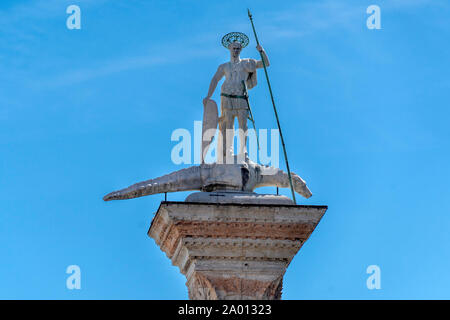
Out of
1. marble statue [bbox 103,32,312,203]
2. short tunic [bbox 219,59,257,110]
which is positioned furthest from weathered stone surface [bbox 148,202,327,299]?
short tunic [bbox 219,59,257,110]

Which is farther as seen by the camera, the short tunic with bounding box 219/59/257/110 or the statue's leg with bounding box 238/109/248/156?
the short tunic with bounding box 219/59/257/110

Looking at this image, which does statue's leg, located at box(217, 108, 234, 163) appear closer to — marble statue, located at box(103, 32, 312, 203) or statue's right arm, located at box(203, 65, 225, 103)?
marble statue, located at box(103, 32, 312, 203)

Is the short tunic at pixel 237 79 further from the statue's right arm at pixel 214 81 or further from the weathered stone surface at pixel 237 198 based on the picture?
the weathered stone surface at pixel 237 198

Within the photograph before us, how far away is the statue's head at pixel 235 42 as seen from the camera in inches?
1107

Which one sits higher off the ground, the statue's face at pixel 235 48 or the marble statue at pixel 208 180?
the statue's face at pixel 235 48

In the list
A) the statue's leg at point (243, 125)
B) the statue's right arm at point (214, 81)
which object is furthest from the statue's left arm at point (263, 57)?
the statue's leg at point (243, 125)

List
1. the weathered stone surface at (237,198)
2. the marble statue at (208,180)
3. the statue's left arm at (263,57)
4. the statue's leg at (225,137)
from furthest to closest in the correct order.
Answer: the statue's left arm at (263,57), the statue's leg at (225,137), the marble statue at (208,180), the weathered stone surface at (237,198)

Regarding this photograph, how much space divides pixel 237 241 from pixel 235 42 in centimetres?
453

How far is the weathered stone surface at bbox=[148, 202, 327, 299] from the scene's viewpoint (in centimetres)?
2544

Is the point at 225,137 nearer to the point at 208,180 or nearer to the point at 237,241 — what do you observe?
the point at 208,180

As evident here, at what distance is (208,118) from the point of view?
2756cm

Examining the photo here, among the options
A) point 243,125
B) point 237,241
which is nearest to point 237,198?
point 237,241
